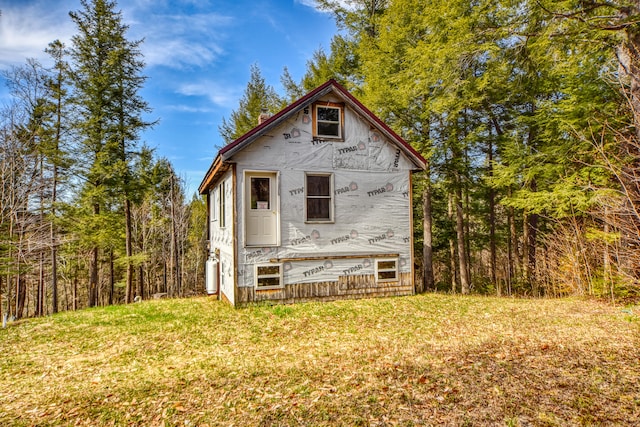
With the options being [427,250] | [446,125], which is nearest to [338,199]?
[427,250]

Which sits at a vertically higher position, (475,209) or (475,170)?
(475,170)

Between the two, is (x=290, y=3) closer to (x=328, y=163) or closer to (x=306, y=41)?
(x=328, y=163)

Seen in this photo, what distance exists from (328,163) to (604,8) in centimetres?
851

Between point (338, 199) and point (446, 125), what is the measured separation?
7831 mm

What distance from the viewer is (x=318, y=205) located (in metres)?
9.84

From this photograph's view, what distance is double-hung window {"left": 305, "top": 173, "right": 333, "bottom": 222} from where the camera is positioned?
31.9 feet

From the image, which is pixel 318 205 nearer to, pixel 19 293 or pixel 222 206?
pixel 222 206

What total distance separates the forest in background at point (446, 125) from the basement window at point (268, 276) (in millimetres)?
5983

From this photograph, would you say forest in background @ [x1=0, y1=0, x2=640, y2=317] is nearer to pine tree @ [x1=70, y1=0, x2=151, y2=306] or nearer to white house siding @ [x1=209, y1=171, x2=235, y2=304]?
pine tree @ [x1=70, y1=0, x2=151, y2=306]

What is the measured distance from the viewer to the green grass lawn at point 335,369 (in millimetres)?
3600

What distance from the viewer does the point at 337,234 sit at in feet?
32.2

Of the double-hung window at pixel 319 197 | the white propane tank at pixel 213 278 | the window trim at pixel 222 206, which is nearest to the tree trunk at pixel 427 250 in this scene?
the double-hung window at pixel 319 197

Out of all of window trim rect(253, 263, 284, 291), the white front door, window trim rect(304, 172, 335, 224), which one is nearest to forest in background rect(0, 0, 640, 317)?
the white front door

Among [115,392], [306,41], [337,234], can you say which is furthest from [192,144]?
[115,392]
